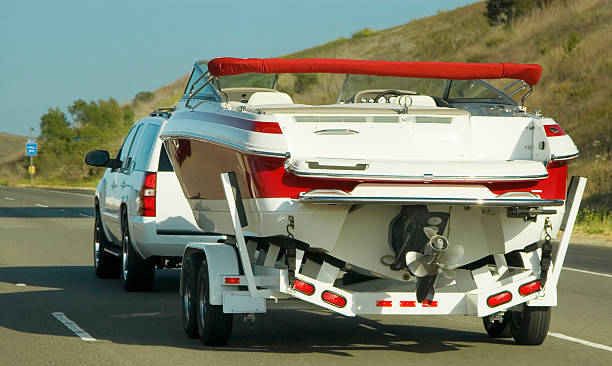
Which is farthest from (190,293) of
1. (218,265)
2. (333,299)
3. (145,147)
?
(145,147)

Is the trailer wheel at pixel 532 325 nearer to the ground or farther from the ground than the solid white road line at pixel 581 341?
farther from the ground

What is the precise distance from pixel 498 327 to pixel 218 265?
2646 millimetres

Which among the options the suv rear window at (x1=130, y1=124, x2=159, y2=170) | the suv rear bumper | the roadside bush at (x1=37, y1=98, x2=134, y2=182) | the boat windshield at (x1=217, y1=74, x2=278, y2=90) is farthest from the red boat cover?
the roadside bush at (x1=37, y1=98, x2=134, y2=182)

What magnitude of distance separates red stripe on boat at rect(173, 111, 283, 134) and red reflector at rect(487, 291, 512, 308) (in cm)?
206

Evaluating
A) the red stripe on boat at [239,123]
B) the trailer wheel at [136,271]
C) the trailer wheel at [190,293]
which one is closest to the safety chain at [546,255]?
the red stripe on boat at [239,123]

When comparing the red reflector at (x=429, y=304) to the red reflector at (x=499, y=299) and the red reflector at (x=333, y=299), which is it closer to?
the red reflector at (x=499, y=299)

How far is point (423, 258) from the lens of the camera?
827 cm

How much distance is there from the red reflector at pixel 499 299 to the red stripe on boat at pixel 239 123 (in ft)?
6.76

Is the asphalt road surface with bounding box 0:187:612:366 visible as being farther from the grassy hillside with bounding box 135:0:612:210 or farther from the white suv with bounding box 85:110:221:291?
the grassy hillside with bounding box 135:0:612:210

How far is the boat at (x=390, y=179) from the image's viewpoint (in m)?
8.09

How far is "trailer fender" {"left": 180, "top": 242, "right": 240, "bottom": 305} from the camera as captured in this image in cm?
873

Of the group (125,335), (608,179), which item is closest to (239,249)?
(125,335)

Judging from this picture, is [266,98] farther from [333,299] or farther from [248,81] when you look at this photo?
[333,299]

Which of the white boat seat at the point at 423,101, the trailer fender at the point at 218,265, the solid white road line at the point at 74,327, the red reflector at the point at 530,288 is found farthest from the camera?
the white boat seat at the point at 423,101
